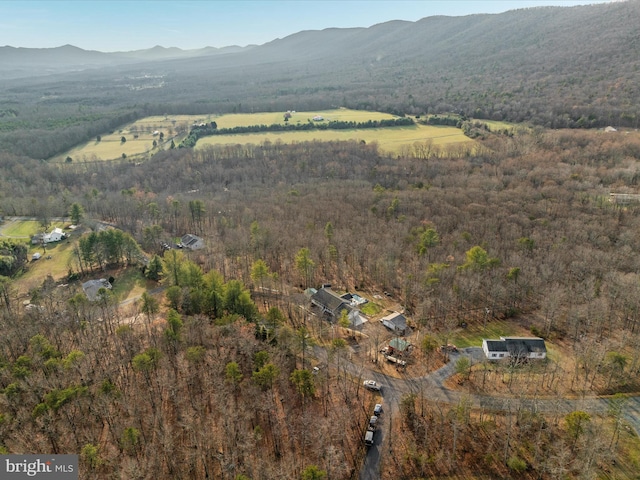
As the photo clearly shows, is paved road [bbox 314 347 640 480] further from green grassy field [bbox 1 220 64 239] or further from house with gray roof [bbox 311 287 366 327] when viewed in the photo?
green grassy field [bbox 1 220 64 239]

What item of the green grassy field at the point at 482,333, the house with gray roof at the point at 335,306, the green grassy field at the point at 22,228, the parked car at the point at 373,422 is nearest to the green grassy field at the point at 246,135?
the green grassy field at the point at 22,228

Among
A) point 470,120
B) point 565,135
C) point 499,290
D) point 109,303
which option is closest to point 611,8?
point 470,120

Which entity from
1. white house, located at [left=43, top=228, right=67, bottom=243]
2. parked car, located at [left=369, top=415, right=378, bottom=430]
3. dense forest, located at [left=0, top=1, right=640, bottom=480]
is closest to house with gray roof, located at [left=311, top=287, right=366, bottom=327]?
dense forest, located at [left=0, top=1, right=640, bottom=480]

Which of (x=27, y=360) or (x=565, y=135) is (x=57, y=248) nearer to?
(x=27, y=360)

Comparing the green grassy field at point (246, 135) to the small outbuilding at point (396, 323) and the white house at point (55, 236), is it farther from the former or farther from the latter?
the small outbuilding at point (396, 323)

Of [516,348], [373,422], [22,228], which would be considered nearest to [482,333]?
[516,348]

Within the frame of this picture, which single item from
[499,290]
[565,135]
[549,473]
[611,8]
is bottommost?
[549,473]
